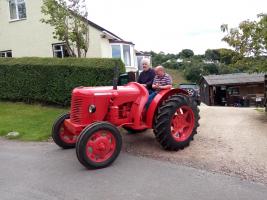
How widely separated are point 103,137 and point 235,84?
4224 cm

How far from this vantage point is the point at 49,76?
16094 millimetres

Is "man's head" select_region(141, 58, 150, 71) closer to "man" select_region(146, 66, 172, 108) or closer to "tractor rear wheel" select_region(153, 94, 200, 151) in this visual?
"man" select_region(146, 66, 172, 108)

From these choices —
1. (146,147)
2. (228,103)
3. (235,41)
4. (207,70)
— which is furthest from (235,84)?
(146,147)

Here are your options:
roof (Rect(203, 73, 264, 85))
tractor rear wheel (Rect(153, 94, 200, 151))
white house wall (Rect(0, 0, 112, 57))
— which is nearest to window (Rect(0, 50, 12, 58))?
white house wall (Rect(0, 0, 112, 57))

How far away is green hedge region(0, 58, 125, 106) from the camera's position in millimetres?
14734

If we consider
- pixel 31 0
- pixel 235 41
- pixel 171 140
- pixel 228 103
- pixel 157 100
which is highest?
pixel 31 0

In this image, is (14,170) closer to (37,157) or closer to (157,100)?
(37,157)

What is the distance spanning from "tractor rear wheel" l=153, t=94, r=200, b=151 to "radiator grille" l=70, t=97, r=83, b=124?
5.24ft

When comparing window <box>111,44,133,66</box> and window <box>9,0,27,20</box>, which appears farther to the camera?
window <box>9,0,27,20</box>

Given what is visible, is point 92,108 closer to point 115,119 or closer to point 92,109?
point 92,109

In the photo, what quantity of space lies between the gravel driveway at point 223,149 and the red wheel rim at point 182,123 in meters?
0.31

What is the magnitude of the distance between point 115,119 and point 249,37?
7344mm

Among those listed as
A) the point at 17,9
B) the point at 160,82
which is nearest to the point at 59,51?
the point at 17,9

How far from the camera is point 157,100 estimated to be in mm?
8539
